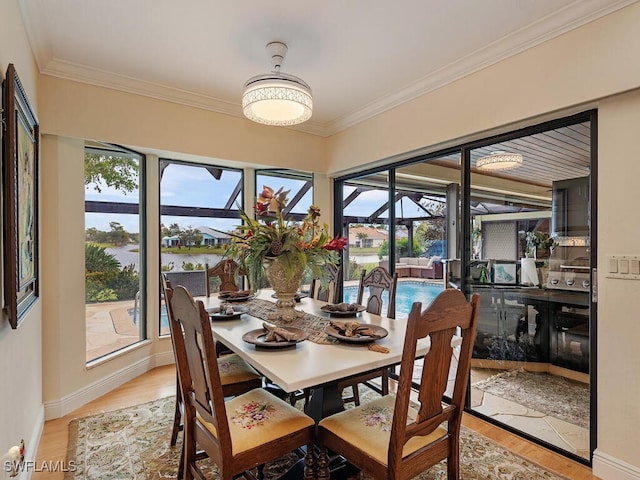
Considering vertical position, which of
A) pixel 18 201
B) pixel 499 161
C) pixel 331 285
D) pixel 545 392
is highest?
pixel 499 161

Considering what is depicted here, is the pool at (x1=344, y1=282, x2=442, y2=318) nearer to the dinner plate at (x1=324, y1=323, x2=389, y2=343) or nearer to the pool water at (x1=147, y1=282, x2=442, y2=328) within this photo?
the pool water at (x1=147, y1=282, x2=442, y2=328)

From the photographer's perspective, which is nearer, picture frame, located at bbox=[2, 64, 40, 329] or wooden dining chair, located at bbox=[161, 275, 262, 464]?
picture frame, located at bbox=[2, 64, 40, 329]

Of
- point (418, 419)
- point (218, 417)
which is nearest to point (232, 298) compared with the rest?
point (218, 417)

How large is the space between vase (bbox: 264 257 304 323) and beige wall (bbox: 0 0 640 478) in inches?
50.3

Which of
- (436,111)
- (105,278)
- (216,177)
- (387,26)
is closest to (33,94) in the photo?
(105,278)

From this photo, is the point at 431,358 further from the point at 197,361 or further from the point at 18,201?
the point at 18,201

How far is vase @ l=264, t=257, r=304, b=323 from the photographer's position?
2.12 meters

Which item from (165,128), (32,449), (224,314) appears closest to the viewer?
(32,449)

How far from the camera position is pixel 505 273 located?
8.71ft

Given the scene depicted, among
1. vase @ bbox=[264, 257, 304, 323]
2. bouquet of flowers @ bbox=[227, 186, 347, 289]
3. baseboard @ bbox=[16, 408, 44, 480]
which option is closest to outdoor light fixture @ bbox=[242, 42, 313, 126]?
bouquet of flowers @ bbox=[227, 186, 347, 289]

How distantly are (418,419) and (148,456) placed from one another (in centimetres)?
171

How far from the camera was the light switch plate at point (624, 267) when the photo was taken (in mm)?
1862

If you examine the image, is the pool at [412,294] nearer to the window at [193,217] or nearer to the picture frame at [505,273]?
the picture frame at [505,273]

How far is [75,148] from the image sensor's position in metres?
2.81
